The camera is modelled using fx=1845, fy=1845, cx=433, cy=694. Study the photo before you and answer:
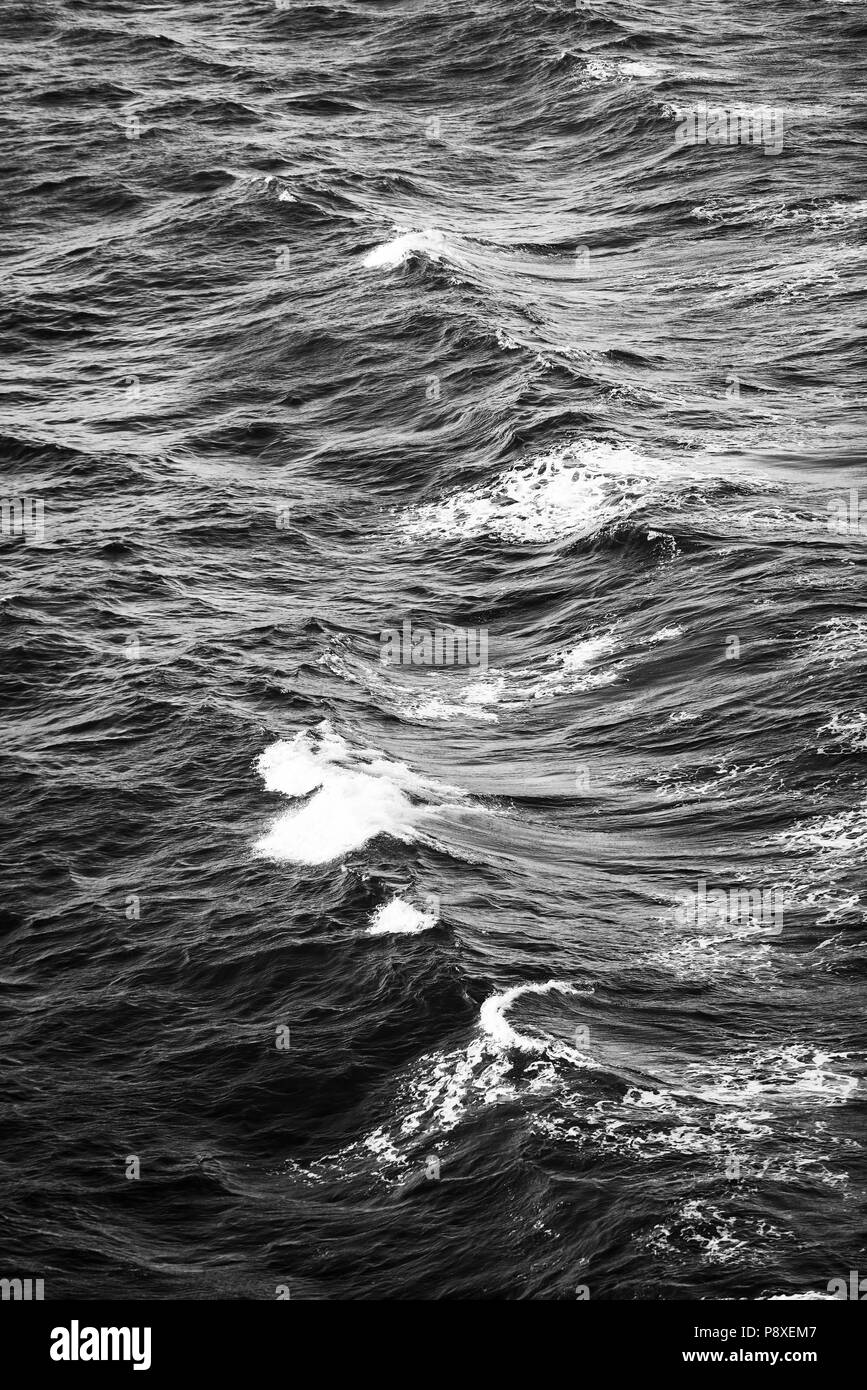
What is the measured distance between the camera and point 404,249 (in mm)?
94125

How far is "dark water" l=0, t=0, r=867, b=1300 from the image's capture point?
39.4 metres

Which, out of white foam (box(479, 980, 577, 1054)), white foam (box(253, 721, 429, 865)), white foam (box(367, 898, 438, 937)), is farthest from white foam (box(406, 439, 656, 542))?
white foam (box(479, 980, 577, 1054))

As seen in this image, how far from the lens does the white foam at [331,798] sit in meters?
51.7

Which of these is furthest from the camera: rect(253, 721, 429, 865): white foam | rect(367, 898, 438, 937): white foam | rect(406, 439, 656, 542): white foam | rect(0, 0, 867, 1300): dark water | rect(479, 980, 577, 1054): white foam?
rect(406, 439, 656, 542): white foam

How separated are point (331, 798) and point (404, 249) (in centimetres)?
4847

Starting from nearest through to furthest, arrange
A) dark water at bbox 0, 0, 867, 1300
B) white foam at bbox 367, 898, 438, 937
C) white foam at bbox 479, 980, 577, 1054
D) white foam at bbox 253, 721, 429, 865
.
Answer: dark water at bbox 0, 0, 867, 1300 → white foam at bbox 479, 980, 577, 1054 → white foam at bbox 367, 898, 438, 937 → white foam at bbox 253, 721, 429, 865

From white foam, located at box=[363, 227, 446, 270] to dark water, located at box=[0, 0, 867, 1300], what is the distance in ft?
2.84

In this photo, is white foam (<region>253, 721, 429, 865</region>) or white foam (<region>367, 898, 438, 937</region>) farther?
white foam (<region>253, 721, 429, 865</region>)

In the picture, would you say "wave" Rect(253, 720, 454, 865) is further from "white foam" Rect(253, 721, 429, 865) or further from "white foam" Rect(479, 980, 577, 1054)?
"white foam" Rect(479, 980, 577, 1054)

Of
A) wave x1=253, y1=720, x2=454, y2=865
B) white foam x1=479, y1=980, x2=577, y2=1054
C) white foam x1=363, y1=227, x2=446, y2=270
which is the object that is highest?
white foam x1=363, y1=227, x2=446, y2=270

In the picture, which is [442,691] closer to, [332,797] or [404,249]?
[332,797]

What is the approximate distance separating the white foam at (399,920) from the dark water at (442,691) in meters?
0.11

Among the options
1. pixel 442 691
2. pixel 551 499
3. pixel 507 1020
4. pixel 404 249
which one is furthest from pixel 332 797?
pixel 404 249

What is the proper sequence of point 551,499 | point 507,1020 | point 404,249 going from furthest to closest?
point 404,249, point 551,499, point 507,1020
